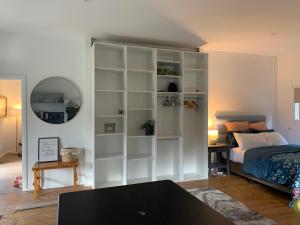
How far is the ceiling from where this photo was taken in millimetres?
2791

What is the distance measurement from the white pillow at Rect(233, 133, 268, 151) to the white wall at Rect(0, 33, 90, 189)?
2890mm

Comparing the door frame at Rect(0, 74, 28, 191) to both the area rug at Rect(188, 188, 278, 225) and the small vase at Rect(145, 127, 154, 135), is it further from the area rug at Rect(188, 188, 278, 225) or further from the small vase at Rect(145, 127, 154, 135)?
the area rug at Rect(188, 188, 278, 225)

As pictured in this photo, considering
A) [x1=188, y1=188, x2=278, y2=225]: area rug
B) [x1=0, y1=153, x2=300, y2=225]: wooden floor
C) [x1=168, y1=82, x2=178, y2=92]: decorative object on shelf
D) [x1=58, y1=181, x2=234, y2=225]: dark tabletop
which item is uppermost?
[x1=168, y1=82, x2=178, y2=92]: decorative object on shelf

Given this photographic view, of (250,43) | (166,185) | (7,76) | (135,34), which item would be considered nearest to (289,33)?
(250,43)

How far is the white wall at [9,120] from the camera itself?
22.1ft

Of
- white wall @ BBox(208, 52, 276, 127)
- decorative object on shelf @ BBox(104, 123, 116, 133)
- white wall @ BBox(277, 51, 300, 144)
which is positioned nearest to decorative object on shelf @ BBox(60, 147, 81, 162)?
decorative object on shelf @ BBox(104, 123, 116, 133)

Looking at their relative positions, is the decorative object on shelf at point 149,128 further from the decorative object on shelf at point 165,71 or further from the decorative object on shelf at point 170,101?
the decorative object on shelf at point 165,71

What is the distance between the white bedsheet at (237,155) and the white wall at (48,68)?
2.84m

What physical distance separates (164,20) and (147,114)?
5.75ft

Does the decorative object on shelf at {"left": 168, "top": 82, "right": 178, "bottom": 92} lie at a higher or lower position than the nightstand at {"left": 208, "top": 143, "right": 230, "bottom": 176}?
higher

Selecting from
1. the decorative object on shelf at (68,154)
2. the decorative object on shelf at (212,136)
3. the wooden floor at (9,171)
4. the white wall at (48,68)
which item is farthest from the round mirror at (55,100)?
the decorative object on shelf at (212,136)

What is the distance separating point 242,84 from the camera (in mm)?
5449

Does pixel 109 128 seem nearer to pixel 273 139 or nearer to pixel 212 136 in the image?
pixel 212 136

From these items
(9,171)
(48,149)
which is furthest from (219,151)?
(9,171)
